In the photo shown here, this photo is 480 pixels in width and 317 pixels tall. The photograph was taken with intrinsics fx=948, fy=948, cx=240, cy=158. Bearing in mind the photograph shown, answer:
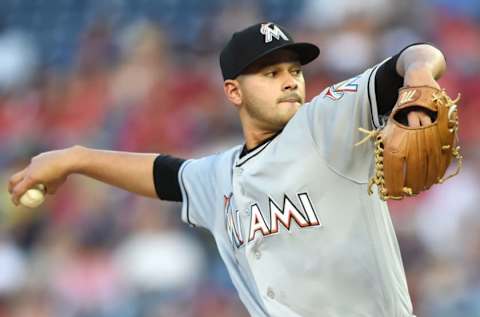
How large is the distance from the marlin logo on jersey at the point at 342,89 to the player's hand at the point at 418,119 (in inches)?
12.2

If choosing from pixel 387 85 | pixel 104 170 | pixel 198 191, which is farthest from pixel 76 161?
pixel 387 85

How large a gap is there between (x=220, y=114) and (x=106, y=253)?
1.15 metres

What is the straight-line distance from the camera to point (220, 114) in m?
6.17

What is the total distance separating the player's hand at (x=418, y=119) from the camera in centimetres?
215

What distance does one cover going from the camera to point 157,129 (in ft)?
21.4

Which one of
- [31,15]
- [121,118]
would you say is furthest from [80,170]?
[31,15]

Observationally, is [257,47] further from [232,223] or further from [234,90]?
[232,223]

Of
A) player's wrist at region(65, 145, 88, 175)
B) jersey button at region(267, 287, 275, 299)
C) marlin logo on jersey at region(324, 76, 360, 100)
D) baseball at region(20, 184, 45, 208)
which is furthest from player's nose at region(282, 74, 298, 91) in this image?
baseball at region(20, 184, 45, 208)

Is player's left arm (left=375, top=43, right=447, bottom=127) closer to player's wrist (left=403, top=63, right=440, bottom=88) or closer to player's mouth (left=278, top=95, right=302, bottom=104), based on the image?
player's wrist (left=403, top=63, right=440, bottom=88)

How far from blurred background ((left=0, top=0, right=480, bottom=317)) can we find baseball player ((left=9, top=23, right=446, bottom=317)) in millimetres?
2028

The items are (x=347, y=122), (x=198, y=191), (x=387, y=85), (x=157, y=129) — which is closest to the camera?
(x=387, y=85)

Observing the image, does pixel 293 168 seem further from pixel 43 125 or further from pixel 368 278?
pixel 43 125

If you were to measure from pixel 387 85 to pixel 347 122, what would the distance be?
161 mm

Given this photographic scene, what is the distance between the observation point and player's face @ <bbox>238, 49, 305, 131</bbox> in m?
2.84
